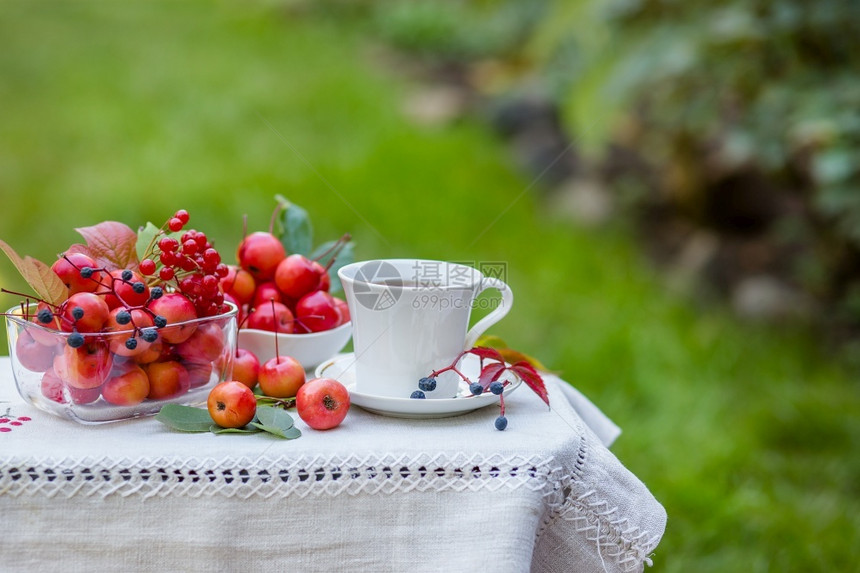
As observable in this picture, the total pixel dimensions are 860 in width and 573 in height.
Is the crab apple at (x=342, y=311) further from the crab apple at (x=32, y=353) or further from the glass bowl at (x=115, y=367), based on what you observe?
the crab apple at (x=32, y=353)

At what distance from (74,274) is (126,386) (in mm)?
133

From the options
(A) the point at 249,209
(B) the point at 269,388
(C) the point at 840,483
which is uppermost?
(B) the point at 269,388

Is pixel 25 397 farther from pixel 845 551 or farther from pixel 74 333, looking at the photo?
pixel 845 551

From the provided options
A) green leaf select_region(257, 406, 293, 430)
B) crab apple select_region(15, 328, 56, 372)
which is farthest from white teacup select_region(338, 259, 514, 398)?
crab apple select_region(15, 328, 56, 372)

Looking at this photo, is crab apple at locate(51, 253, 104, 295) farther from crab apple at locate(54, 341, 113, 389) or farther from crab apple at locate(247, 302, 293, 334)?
crab apple at locate(247, 302, 293, 334)

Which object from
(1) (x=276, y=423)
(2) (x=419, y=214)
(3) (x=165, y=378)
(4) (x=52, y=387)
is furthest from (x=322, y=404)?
(2) (x=419, y=214)

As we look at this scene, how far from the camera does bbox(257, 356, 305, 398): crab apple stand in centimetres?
95

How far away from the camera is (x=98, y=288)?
0.87 meters

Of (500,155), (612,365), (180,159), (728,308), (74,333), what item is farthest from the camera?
(500,155)

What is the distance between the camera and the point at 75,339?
0.79m

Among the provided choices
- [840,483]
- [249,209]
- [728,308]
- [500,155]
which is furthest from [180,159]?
[840,483]

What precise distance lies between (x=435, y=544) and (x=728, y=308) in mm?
2638

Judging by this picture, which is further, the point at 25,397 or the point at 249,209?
the point at 249,209

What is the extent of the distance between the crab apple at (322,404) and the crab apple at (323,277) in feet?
0.77
